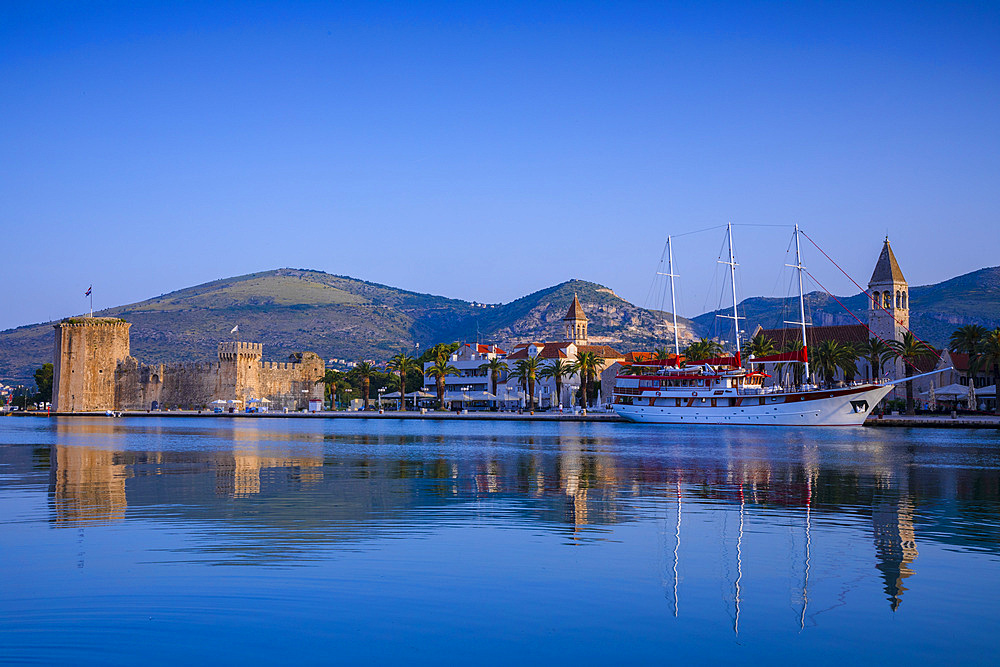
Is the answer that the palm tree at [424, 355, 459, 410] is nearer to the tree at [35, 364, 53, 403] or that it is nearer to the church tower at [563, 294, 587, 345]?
the church tower at [563, 294, 587, 345]

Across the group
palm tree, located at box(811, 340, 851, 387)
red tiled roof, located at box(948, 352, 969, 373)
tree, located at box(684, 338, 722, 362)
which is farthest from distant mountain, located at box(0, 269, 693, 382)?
palm tree, located at box(811, 340, 851, 387)

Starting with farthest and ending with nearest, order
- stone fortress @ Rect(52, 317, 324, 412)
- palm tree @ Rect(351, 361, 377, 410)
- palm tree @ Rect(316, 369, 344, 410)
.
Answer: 1. palm tree @ Rect(316, 369, 344, 410)
2. palm tree @ Rect(351, 361, 377, 410)
3. stone fortress @ Rect(52, 317, 324, 412)

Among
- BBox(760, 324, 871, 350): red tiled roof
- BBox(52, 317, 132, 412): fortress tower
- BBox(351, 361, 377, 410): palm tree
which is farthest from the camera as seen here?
BBox(351, 361, 377, 410): palm tree

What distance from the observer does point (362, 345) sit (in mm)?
174875

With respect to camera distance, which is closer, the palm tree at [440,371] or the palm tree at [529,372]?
the palm tree at [529,372]

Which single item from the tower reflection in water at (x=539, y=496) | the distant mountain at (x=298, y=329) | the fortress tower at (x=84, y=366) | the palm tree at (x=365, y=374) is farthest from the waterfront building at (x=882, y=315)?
the distant mountain at (x=298, y=329)

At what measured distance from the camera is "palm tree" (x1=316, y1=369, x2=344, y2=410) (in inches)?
3220

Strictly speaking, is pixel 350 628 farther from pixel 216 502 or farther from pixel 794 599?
pixel 216 502

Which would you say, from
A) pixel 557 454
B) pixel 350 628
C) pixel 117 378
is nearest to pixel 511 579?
pixel 350 628

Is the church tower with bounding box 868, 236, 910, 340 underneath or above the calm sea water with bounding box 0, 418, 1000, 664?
above

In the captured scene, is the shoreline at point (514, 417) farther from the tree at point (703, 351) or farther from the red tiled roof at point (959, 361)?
the red tiled roof at point (959, 361)

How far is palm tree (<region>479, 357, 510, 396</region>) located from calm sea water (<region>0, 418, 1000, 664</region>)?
197 feet

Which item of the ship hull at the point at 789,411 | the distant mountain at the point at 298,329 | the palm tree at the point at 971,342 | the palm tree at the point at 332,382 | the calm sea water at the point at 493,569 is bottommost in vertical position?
the calm sea water at the point at 493,569

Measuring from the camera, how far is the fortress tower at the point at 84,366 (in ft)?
248
